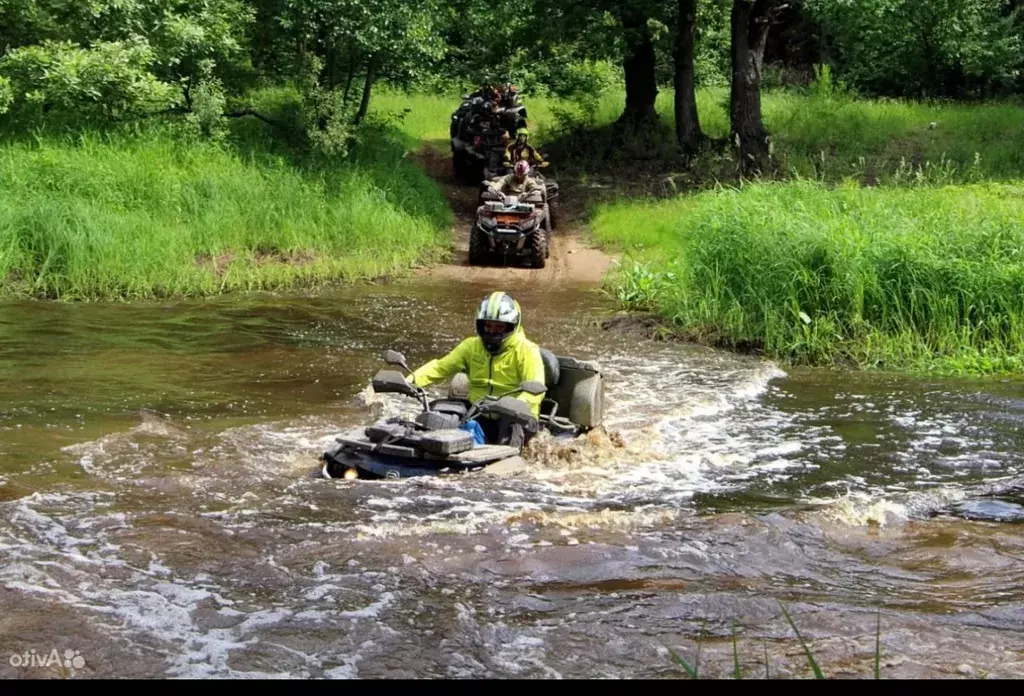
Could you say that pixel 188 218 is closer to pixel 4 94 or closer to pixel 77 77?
pixel 77 77

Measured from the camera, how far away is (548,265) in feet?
61.8

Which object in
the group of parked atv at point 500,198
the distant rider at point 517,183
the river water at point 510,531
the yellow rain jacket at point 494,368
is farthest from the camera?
the distant rider at point 517,183

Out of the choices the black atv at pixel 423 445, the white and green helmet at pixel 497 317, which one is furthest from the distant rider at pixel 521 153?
the black atv at pixel 423 445

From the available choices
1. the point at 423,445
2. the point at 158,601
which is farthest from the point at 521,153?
the point at 158,601

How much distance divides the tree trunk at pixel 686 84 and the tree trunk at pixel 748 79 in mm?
1733

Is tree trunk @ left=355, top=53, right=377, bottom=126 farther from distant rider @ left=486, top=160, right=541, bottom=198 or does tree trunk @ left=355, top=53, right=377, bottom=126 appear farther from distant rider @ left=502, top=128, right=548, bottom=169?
distant rider @ left=486, top=160, right=541, bottom=198

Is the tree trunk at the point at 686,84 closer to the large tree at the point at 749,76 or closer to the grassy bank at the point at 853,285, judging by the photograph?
the large tree at the point at 749,76

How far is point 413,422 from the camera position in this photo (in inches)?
329

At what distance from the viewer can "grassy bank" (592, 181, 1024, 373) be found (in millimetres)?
12703

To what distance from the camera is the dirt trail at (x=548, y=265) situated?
57.9ft

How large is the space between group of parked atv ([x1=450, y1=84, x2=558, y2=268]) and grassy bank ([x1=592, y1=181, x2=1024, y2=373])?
3352 millimetres

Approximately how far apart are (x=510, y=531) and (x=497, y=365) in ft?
6.98

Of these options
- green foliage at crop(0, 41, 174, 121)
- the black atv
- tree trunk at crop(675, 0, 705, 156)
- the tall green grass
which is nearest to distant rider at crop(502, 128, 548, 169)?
the tall green grass

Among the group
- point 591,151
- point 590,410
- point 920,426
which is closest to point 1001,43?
point 591,151
